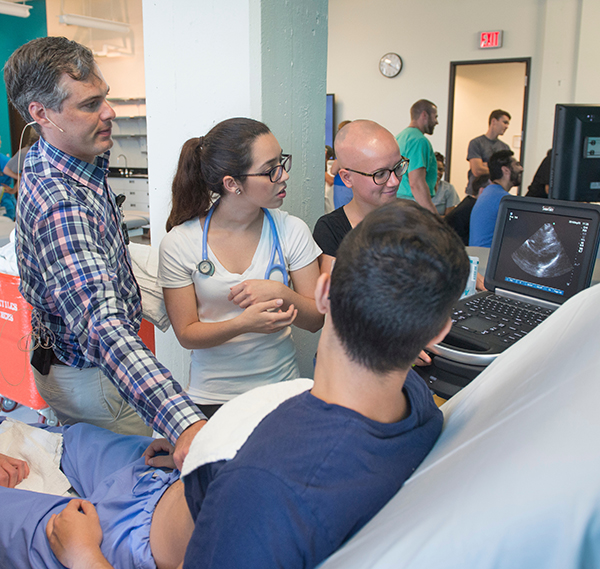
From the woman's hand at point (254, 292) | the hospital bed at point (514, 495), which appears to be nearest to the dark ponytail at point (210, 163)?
the woman's hand at point (254, 292)

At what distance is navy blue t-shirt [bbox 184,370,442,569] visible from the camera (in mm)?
578

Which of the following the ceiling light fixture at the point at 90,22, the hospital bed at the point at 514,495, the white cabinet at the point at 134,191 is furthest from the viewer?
the white cabinet at the point at 134,191

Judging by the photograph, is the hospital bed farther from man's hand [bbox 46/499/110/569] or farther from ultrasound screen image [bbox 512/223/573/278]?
ultrasound screen image [bbox 512/223/573/278]

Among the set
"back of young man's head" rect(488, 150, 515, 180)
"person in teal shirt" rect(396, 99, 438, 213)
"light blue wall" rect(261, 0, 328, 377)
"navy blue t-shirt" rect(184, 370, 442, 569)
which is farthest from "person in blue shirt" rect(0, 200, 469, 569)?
"back of young man's head" rect(488, 150, 515, 180)

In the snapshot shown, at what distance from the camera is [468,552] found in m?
0.47

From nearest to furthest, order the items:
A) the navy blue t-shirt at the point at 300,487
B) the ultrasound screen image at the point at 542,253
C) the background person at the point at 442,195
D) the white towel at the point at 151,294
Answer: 1. the navy blue t-shirt at the point at 300,487
2. the ultrasound screen image at the point at 542,253
3. the white towel at the point at 151,294
4. the background person at the point at 442,195

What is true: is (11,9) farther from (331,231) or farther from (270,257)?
(270,257)

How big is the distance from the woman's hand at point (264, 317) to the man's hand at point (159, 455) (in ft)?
1.17

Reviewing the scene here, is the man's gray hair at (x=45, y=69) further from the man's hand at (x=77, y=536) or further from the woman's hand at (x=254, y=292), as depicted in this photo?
the man's hand at (x=77, y=536)

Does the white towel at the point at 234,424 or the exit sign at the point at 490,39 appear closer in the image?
the white towel at the point at 234,424

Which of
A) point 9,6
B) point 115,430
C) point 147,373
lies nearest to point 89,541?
point 147,373

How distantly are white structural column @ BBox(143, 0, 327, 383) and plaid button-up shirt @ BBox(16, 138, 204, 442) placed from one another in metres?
0.50

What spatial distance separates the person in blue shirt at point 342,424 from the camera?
58 centimetres

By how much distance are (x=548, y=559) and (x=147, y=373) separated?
2.60 feet
